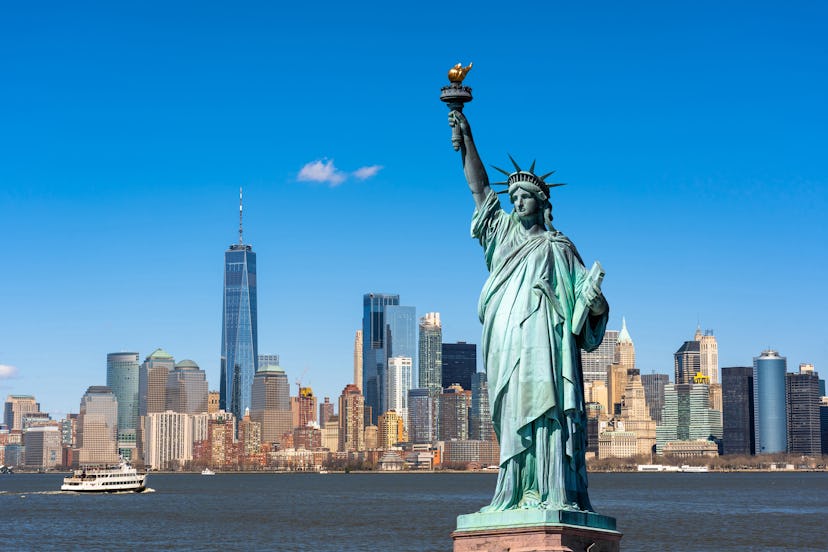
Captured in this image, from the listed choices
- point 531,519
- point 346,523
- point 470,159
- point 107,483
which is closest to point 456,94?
point 470,159

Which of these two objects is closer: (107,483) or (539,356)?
(539,356)

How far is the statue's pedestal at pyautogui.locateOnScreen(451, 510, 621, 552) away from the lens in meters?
14.6

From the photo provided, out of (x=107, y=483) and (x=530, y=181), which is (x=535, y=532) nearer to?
(x=530, y=181)

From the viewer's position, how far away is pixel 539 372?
15.1 metres

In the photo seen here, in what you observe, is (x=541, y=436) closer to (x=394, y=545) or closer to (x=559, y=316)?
(x=559, y=316)

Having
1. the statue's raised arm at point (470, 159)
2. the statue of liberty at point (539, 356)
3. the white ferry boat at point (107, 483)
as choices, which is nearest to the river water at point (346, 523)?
the white ferry boat at point (107, 483)

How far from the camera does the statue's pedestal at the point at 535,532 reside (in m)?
14.6

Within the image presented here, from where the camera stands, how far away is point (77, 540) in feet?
210

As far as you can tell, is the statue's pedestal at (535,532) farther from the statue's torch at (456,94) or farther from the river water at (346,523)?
the river water at (346,523)

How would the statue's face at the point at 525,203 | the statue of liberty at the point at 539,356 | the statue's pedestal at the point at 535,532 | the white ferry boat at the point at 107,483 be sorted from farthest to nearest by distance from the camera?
the white ferry boat at the point at 107,483 → the statue's face at the point at 525,203 → the statue of liberty at the point at 539,356 → the statue's pedestal at the point at 535,532

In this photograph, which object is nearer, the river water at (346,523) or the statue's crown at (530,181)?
the statue's crown at (530,181)

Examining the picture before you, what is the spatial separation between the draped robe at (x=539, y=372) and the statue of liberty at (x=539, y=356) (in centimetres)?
1

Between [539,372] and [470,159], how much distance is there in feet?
8.49

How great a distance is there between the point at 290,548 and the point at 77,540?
12.6m
